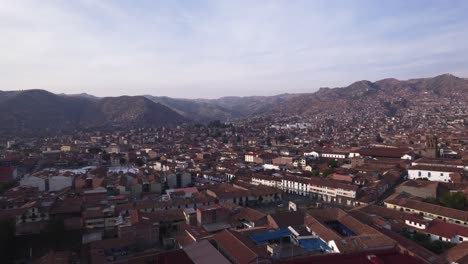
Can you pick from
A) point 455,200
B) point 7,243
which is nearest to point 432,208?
point 455,200

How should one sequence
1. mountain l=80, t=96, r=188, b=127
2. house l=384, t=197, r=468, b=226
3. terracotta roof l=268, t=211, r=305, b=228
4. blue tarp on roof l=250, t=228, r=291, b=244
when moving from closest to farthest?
blue tarp on roof l=250, t=228, r=291, b=244
terracotta roof l=268, t=211, r=305, b=228
house l=384, t=197, r=468, b=226
mountain l=80, t=96, r=188, b=127

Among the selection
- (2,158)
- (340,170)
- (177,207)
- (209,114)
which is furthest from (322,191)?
(209,114)

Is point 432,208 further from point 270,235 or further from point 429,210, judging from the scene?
point 270,235

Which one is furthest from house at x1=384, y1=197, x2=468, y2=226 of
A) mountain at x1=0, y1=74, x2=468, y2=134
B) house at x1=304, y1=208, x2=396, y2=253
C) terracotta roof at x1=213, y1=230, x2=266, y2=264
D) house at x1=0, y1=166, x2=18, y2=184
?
mountain at x1=0, y1=74, x2=468, y2=134

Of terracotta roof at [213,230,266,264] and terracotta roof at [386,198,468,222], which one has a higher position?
terracotta roof at [213,230,266,264]

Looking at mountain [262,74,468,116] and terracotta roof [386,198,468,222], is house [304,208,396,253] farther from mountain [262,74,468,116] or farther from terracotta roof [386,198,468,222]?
mountain [262,74,468,116]
